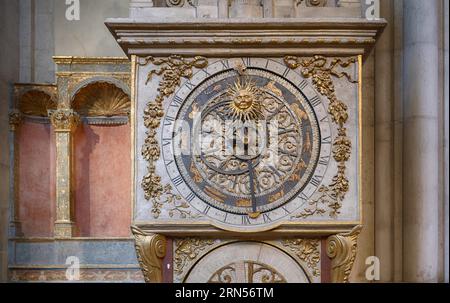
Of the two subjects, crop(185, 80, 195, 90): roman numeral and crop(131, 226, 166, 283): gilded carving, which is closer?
crop(131, 226, 166, 283): gilded carving

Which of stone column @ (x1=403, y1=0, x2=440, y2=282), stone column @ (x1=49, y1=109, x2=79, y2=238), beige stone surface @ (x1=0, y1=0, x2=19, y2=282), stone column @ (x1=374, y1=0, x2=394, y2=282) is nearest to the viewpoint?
stone column @ (x1=403, y1=0, x2=440, y2=282)

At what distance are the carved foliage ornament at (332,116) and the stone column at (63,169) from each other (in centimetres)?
349

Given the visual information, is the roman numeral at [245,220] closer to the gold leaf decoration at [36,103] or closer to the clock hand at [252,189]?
the clock hand at [252,189]

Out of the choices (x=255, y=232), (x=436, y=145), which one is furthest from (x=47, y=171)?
(x=436, y=145)

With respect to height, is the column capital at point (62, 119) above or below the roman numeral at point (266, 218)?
above

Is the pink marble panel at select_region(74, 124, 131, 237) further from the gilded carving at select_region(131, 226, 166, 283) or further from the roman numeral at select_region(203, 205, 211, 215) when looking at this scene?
the roman numeral at select_region(203, 205, 211, 215)

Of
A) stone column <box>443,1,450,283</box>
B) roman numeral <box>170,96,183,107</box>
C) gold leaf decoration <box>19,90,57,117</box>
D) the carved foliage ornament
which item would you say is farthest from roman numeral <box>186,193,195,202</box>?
gold leaf decoration <box>19,90,57,117</box>

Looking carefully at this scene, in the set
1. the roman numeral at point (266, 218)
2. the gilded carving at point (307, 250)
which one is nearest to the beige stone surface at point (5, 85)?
the roman numeral at point (266, 218)

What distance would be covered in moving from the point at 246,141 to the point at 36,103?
3.83 meters

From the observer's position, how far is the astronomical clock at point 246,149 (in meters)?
5.93

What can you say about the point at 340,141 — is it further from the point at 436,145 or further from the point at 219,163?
the point at 436,145

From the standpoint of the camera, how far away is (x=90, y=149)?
8.75 meters

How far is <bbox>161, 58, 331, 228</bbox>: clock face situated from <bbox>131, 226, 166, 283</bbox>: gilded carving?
461mm

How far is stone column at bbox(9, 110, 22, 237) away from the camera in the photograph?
27.6 feet
